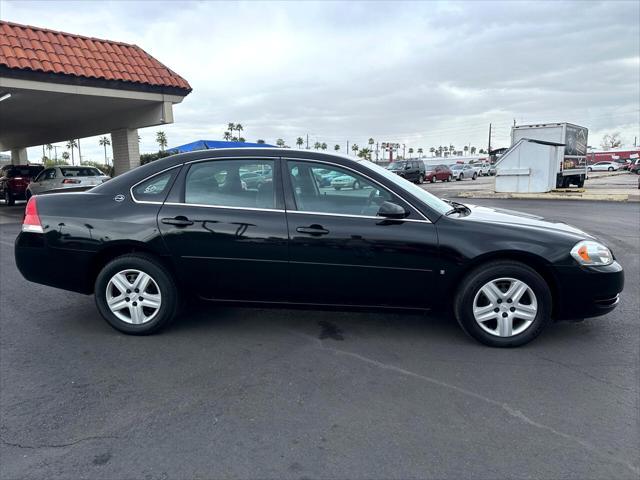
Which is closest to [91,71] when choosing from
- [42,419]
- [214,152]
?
[214,152]

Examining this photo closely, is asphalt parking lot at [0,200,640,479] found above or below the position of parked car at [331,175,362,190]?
below

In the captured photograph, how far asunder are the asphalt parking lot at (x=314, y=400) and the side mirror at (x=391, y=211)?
1.06 metres

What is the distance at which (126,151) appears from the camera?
52.2 ft

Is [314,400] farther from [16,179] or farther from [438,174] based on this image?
[438,174]

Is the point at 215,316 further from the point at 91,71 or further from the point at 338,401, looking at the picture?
the point at 91,71

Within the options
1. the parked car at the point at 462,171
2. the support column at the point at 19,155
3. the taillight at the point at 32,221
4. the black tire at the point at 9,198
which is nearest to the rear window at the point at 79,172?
the black tire at the point at 9,198

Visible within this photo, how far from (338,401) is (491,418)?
3.04 ft

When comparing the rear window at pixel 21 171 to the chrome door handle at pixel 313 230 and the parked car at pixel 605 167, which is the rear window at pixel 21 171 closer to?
the chrome door handle at pixel 313 230

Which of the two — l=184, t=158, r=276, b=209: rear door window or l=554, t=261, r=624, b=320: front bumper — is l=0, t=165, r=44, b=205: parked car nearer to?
l=184, t=158, r=276, b=209: rear door window

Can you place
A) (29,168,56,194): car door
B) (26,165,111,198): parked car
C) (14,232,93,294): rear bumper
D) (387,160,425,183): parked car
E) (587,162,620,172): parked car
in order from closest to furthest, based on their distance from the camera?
(14,232,93,294): rear bumper, (26,165,111,198): parked car, (29,168,56,194): car door, (387,160,425,183): parked car, (587,162,620,172): parked car

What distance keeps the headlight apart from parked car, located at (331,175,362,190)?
5.94ft

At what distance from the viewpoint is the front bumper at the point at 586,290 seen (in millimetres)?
3686

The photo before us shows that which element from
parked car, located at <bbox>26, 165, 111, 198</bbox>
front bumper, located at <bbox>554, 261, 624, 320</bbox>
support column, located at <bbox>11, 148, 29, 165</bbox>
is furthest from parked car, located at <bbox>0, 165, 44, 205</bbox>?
front bumper, located at <bbox>554, 261, 624, 320</bbox>

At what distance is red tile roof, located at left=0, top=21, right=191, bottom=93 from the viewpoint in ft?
37.0
